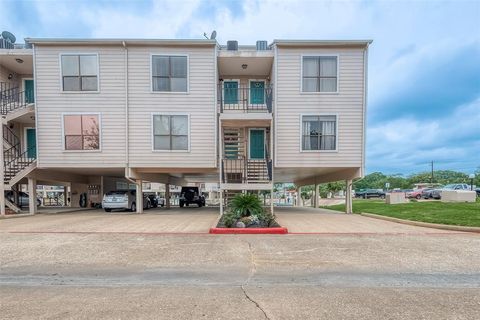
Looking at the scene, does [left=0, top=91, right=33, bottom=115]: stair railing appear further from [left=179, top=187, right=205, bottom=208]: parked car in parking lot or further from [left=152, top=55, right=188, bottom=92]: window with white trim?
[left=179, top=187, right=205, bottom=208]: parked car in parking lot

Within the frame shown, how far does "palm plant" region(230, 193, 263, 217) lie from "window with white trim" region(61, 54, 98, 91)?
9.28 m

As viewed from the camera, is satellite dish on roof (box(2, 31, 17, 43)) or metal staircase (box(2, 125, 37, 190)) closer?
metal staircase (box(2, 125, 37, 190))

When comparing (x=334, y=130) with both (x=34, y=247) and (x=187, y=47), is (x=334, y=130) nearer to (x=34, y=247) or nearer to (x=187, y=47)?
(x=187, y=47)

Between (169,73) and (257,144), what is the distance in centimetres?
617

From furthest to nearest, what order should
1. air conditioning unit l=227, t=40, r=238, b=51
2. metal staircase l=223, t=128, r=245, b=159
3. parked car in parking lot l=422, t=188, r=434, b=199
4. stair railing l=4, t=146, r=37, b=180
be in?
parked car in parking lot l=422, t=188, r=434, b=199, metal staircase l=223, t=128, r=245, b=159, air conditioning unit l=227, t=40, r=238, b=51, stair railing l=4, t=146, r=37, b=180

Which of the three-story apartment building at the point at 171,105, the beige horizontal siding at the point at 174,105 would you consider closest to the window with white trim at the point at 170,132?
the three-story apartment building at the point at 171,105

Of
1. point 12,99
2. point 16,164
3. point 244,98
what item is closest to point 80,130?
point 16,164

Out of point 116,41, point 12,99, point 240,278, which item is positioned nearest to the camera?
point 240,278

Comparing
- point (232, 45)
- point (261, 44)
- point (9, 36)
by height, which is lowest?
point (232, 45)

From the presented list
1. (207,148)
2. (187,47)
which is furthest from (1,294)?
(187,47)

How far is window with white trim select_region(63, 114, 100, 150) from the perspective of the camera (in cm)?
1319

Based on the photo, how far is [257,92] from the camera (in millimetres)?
15602

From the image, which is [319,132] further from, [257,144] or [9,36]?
[9,36]

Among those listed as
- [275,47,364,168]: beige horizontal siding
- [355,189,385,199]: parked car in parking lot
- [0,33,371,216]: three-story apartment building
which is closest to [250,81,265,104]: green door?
[0,33,371,216]: three-story apartment building
